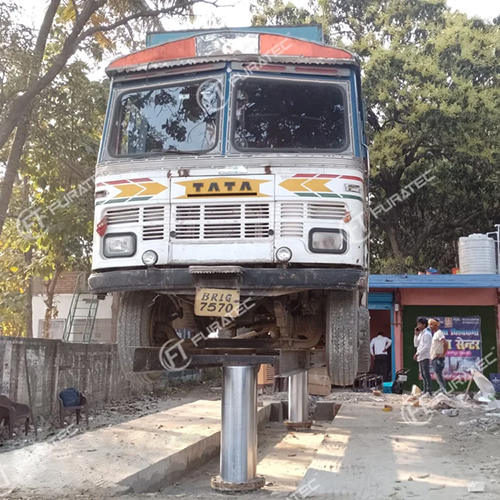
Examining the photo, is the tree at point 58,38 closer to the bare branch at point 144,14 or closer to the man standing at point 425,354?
the bare branch at point 144,14

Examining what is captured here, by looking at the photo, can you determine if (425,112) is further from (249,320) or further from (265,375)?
(249,320)

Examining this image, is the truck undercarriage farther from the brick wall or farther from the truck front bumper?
the brick wall

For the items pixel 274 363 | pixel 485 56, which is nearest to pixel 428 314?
pixel 485 56

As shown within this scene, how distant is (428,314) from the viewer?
50.4 feet

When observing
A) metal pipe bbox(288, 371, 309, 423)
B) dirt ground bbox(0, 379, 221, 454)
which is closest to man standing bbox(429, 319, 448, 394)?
metal pipe bbox(288, 371, 309, 423)

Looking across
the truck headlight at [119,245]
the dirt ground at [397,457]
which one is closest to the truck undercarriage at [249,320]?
the truck headlight at [119,245]

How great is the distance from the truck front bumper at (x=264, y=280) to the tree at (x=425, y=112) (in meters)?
13.5

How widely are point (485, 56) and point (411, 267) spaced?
6381 mm

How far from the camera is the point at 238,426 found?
5.98 m

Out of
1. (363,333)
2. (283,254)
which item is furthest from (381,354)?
(283,254)

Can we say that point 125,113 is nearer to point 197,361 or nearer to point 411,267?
point 197,361

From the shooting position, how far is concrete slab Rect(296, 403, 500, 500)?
17.9 ft

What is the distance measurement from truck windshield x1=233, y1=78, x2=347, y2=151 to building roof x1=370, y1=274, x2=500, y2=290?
9203 millimetres

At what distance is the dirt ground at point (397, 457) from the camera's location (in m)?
5.54
